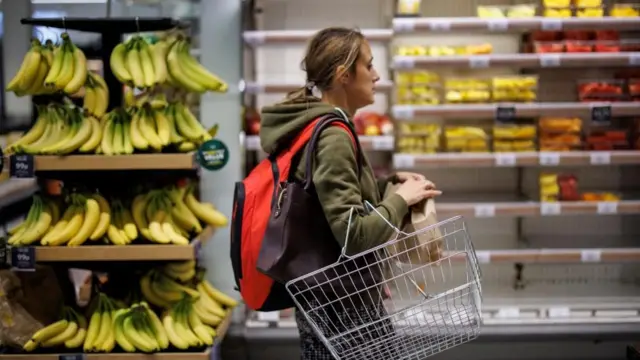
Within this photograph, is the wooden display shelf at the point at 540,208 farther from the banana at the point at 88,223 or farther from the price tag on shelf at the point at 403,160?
the banana at the point at 88,223

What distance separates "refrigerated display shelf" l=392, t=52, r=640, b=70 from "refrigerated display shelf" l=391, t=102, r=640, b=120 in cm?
24

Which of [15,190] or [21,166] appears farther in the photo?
[15,190]

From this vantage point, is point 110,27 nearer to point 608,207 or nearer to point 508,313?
point 508,313

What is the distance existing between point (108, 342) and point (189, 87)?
112cm

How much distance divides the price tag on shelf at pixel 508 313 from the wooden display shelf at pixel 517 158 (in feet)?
2.82

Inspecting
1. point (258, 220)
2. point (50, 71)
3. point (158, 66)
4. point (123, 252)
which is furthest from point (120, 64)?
point (258, 220)

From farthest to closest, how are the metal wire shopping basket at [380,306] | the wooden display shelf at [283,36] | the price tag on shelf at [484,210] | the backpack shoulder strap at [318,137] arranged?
the price tag on shelf at [484,210]
the wooden display shelf at [283,36]
the backpack shoulder strap at [318,137]
the metal wire shopping basket at [380,306]

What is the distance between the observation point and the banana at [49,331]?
121 inches

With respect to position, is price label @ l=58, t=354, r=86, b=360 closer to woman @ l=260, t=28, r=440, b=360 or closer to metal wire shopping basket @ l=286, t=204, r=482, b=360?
woman @ l=260, t=28, r=440, b=360

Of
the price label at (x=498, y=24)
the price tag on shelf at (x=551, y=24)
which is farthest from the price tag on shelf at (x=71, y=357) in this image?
the price tag on shelf at (x=551, y=24)

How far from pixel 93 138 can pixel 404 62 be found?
2044mm

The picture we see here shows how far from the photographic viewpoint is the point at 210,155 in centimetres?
342

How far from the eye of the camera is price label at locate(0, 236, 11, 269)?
3019 mm

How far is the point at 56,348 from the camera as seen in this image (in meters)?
3.17
